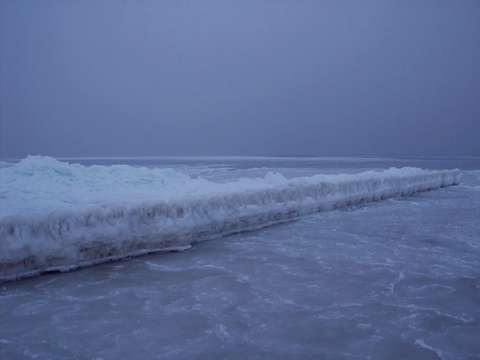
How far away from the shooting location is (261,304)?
13.0 feet

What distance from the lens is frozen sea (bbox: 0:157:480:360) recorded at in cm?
310

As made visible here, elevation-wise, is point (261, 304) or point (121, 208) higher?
point (121, 208)

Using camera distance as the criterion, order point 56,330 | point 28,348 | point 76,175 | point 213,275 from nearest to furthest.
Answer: point 28,348
point 56,330
point 213,275
point 76,175

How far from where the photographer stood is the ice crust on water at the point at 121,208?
16.6ft

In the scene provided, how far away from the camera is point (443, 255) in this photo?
5.88m

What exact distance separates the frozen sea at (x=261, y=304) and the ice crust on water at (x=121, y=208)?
0.33m

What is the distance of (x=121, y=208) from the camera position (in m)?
6.00

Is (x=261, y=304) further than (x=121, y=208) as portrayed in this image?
No

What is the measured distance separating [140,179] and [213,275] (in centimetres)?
539

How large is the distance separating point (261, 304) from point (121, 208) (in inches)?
119

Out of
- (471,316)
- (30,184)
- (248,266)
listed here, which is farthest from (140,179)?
(471,316)

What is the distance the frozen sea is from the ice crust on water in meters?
0.33

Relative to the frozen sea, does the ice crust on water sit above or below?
above

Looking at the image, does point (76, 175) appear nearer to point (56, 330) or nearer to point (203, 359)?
point (56, 330)
